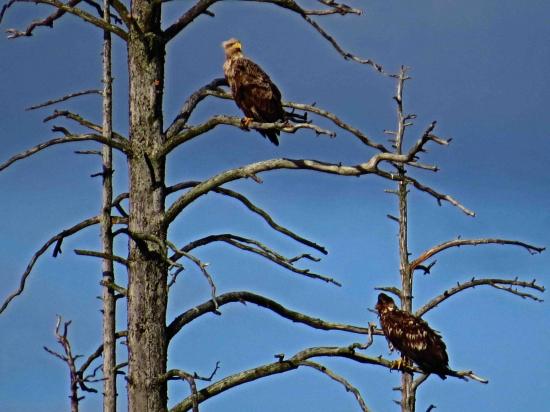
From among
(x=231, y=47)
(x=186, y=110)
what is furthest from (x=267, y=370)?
(x=231, y=47)

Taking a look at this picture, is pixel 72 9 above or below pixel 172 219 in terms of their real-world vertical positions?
above

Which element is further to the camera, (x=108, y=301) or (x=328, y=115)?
(x=108, y=301)

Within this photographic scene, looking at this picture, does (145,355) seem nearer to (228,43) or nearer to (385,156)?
(385,156)

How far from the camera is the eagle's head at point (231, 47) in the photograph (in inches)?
513

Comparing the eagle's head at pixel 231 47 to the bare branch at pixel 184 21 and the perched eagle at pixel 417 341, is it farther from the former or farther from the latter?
the perched eagle at pixel 417 341

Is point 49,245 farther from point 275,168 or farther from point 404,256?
point 404,256

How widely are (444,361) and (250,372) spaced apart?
504 cm

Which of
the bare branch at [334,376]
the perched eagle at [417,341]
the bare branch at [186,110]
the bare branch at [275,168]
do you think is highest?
the bare branch at [186,110]

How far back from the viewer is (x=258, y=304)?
11.2m

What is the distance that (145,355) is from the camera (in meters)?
10.6

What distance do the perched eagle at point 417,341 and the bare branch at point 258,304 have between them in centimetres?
358

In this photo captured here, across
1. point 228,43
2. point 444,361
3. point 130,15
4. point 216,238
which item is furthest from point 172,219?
point 444,361

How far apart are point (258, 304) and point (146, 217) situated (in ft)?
5.57

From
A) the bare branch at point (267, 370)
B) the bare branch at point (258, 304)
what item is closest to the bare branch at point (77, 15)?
the bare branch at point (258, 304)
